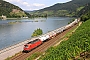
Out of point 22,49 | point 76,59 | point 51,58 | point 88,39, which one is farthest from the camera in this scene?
point 22,49

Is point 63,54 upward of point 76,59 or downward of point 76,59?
upward

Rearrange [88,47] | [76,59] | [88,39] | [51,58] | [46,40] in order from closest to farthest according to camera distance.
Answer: [51,58] → [88,47] → [88,39] → [76,59] → [46,40]

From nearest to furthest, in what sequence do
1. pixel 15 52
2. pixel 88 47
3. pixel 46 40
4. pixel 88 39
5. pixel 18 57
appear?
pixel 88 47, pixel 88 39, pixel 18 57, pixel 15 52, pixel 46 40

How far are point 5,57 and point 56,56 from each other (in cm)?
1973

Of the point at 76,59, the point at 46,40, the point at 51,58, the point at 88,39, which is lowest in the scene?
the point at 46,40

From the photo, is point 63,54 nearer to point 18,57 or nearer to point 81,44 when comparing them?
point 81,44

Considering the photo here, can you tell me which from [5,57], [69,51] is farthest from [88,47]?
[5,57]

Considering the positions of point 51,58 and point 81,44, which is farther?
point 81,44

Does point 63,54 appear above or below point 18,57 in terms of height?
above

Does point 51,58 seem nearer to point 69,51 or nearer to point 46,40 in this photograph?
point 69,51

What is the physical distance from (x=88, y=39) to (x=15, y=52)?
22.5 meters

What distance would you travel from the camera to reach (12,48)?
41781 millimetres

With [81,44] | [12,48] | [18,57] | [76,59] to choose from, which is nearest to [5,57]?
[18,57]

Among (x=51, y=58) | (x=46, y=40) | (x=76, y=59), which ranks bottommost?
(x=46, y=40)
